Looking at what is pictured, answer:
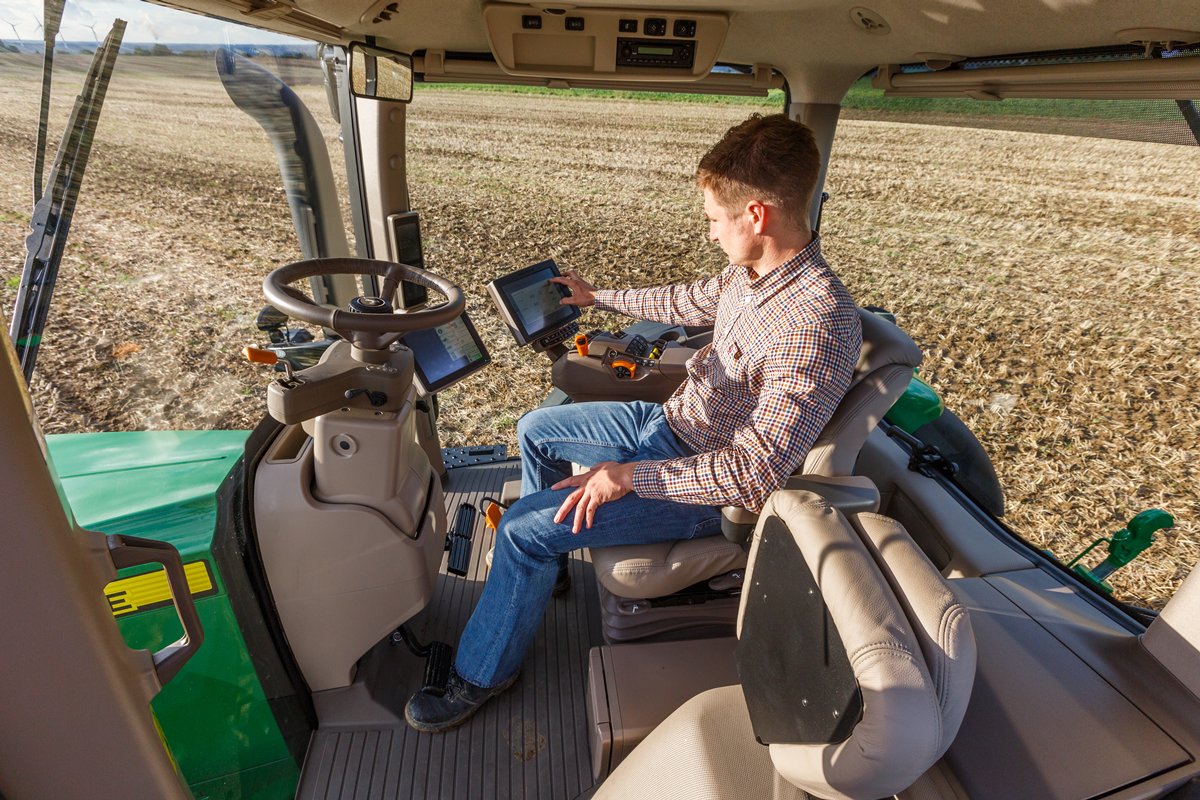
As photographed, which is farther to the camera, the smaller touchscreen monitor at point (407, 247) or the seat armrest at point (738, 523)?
the smaller touchscreen monitor at point (407, 247)

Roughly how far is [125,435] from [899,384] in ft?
6.39

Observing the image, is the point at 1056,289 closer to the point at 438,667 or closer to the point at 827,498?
the point at 827,498

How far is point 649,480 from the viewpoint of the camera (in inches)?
64.4

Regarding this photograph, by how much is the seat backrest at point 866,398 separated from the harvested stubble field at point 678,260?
5.83 feet

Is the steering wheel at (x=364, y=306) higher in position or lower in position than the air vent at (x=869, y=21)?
lower

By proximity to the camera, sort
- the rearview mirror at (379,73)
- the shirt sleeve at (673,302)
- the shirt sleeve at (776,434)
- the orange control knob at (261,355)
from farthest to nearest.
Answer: the shirt sleeve at (673,302) → the rearview mirror at (379,73) → the shirt sleeve at (776,434) → the orange control knob at (261,355)

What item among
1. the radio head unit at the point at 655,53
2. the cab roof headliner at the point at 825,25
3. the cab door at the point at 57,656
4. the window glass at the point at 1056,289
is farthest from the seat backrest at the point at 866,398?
the cab door at the point at 57,656

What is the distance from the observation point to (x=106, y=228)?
6.29 metres

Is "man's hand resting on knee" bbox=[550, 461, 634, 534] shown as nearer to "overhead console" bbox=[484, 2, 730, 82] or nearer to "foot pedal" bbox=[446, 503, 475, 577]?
"foot pedal" bbox=[446, 503, 475, 577]

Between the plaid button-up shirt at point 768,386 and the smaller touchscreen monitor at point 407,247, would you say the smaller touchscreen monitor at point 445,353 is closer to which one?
the smaller touchscreen monitor at point 407,247

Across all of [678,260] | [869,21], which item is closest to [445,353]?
[869,21]

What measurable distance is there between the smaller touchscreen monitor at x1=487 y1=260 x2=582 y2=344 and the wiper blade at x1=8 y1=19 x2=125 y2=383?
1291 mm

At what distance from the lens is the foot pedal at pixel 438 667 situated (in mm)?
1887

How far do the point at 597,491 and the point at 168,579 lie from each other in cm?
96
